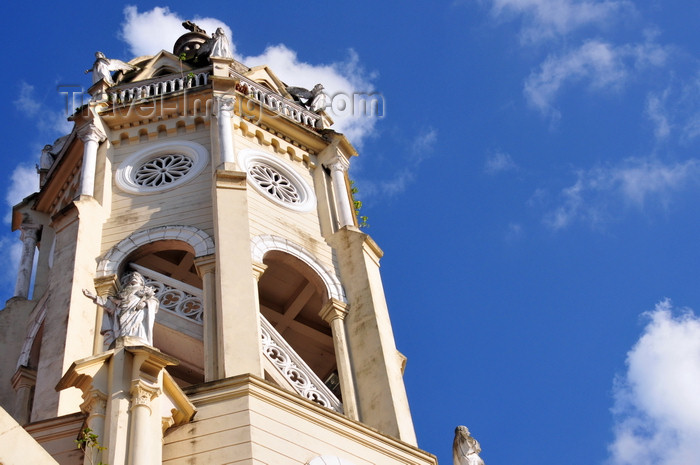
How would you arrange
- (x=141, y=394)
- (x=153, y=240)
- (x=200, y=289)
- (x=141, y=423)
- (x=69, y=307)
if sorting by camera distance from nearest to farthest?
(x=141, y=423) < (x=141, y=394) < (x=69, y=307) < (x=200, y=289) < (x=153, y=240)

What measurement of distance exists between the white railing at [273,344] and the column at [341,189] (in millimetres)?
3886

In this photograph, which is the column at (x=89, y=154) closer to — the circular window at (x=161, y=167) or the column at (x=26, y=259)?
the circular window at (x=161, y=167)

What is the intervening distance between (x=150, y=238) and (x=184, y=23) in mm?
12210

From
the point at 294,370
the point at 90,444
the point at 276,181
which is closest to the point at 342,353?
the point at 294,370

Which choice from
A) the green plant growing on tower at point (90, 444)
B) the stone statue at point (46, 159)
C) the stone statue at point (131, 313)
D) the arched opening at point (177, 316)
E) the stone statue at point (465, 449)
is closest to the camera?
the green plant growing on tower at point (90, 444)

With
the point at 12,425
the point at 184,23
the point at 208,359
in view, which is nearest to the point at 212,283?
the point at 208,359

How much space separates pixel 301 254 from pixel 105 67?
8.29 meters

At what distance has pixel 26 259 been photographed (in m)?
25.6

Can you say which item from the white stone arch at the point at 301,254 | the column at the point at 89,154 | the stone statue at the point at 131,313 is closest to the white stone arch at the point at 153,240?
the white stone arch at the point at 301,254

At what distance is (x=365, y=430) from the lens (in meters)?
18.1

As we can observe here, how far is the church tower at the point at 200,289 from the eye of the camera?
16609mm

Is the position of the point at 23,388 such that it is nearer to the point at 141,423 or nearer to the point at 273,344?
Result: the point at 273,344

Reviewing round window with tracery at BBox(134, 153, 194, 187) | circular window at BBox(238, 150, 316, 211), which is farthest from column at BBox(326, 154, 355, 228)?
round window with tracery at BBox(134, 153, 194, 187)

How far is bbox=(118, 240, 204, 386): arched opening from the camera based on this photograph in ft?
67.5
